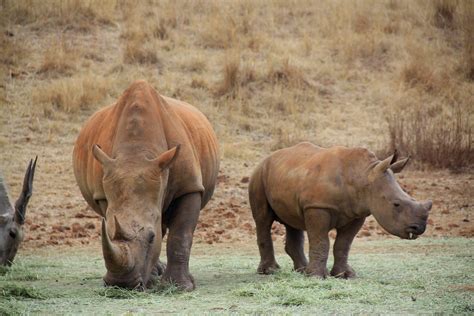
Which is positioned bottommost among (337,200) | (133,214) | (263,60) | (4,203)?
(263,60)

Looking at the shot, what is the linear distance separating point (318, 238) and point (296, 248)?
30.8 inches

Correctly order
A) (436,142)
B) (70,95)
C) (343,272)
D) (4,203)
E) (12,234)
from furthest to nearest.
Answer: (70,95), (436,142), (4,203), (12,234), (343,272)

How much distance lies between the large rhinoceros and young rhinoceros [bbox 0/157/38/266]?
957 millimetres

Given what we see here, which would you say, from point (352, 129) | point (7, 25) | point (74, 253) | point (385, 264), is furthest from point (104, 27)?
point (385, 264)

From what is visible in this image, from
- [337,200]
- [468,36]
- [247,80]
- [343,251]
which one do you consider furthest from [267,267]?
[468,36]

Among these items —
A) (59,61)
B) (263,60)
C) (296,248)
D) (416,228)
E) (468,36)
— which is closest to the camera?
(416,228)

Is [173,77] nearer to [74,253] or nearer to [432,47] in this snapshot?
[432,47]

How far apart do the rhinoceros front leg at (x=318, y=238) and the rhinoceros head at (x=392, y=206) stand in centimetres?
39

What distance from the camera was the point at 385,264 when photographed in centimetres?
992

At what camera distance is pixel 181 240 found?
8.45 m

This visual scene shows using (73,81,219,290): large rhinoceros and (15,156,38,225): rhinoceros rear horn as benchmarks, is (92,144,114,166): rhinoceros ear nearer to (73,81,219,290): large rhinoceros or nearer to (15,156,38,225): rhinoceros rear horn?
(73,81,219,290): large rhinoceros

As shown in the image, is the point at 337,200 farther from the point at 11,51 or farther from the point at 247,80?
the point at 11,51

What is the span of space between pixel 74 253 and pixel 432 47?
10.4 meters

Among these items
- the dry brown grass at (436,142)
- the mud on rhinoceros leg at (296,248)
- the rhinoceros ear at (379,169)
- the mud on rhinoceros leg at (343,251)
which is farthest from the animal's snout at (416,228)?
the dry brown grass at (436,142)
